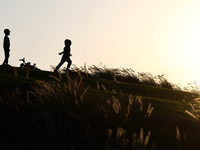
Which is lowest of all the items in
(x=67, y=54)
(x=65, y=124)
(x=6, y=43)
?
(x=65, y=124)

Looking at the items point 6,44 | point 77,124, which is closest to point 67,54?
point 6,44

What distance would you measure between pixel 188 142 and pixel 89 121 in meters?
1.66

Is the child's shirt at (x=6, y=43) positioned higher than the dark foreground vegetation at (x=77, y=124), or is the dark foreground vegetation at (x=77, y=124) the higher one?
the child's shirt at (x=6, y=43)

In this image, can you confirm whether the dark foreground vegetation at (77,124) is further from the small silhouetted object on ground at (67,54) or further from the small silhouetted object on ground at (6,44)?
the small silhouetted object on ground at (6,44)

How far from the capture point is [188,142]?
16.5 feet

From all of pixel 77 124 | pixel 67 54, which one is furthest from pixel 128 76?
pixel 77 124

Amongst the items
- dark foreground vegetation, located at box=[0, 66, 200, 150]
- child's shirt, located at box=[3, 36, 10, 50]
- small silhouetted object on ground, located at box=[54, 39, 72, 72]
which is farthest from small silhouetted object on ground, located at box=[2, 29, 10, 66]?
dark foreground vegetation, located at box=[0, 66, 200, 150]

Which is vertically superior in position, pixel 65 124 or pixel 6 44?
pixel 6 44

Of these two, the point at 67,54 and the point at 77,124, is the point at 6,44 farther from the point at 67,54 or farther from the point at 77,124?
the point at 77,124

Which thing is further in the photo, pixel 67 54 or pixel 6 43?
pixel 6 43

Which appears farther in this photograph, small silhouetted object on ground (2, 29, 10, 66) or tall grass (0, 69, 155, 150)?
small silhouetted object on ground (2, 29, 10, 66)

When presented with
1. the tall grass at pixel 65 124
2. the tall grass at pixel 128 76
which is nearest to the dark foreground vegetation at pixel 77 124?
the tall grass at pixel 65 124

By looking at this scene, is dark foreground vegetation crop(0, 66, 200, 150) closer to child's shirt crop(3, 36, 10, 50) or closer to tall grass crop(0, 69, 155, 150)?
tall grass crop(0, 69, 155, 150)

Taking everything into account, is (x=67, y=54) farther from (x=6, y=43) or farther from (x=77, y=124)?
(x=77, y=124)
